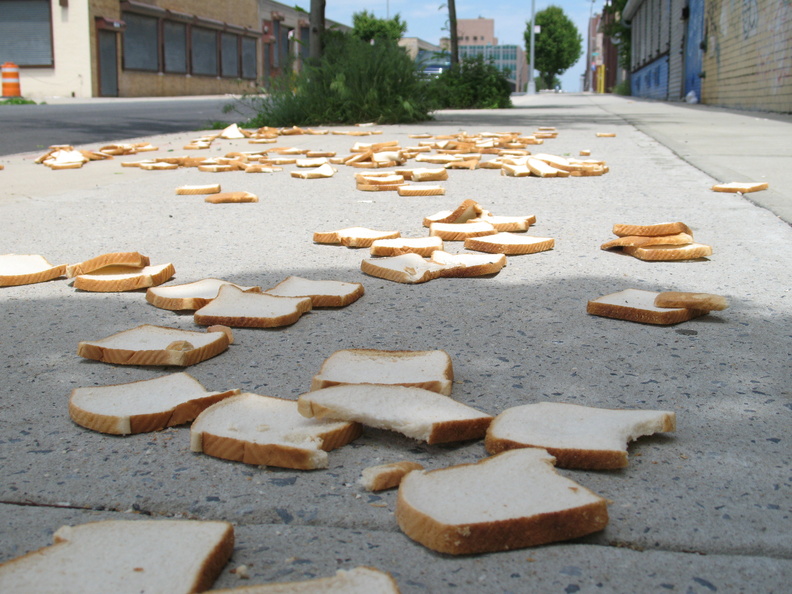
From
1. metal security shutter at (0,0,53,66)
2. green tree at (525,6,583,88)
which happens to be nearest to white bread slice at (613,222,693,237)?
metal security shutter at (0,0,53,66)

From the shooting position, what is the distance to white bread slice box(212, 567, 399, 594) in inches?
39.4

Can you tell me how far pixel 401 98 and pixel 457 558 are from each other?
35.3 ft

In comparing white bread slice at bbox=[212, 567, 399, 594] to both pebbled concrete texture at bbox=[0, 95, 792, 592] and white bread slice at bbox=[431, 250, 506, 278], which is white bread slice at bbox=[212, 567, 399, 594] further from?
white bread slice at bbox=[431, 250, 506, 278]

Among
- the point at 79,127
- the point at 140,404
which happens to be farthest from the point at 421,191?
the point at 79,127

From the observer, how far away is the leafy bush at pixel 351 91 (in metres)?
11.2

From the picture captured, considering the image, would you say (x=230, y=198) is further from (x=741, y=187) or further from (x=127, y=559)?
(x=127, y=559)

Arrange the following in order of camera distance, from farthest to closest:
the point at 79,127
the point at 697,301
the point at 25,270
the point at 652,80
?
the point at 652,80 < the point at 79,127 < the point at 25,270 < the point at 697,301

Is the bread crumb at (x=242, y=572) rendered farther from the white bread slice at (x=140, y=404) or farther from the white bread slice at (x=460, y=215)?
the white bread slice at (x=460, y=215)

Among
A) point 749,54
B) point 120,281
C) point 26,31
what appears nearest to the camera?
point 120,281

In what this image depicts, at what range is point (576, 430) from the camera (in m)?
1.46

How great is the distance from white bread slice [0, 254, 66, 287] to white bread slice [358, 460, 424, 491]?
1878 millimetres

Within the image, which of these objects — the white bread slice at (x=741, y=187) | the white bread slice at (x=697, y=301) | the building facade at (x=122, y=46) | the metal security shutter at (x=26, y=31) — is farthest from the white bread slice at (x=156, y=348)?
the metal security shutter at (x=26, y=31)

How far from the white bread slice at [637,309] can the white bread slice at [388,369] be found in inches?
26.7

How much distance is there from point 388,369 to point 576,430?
0.50m
